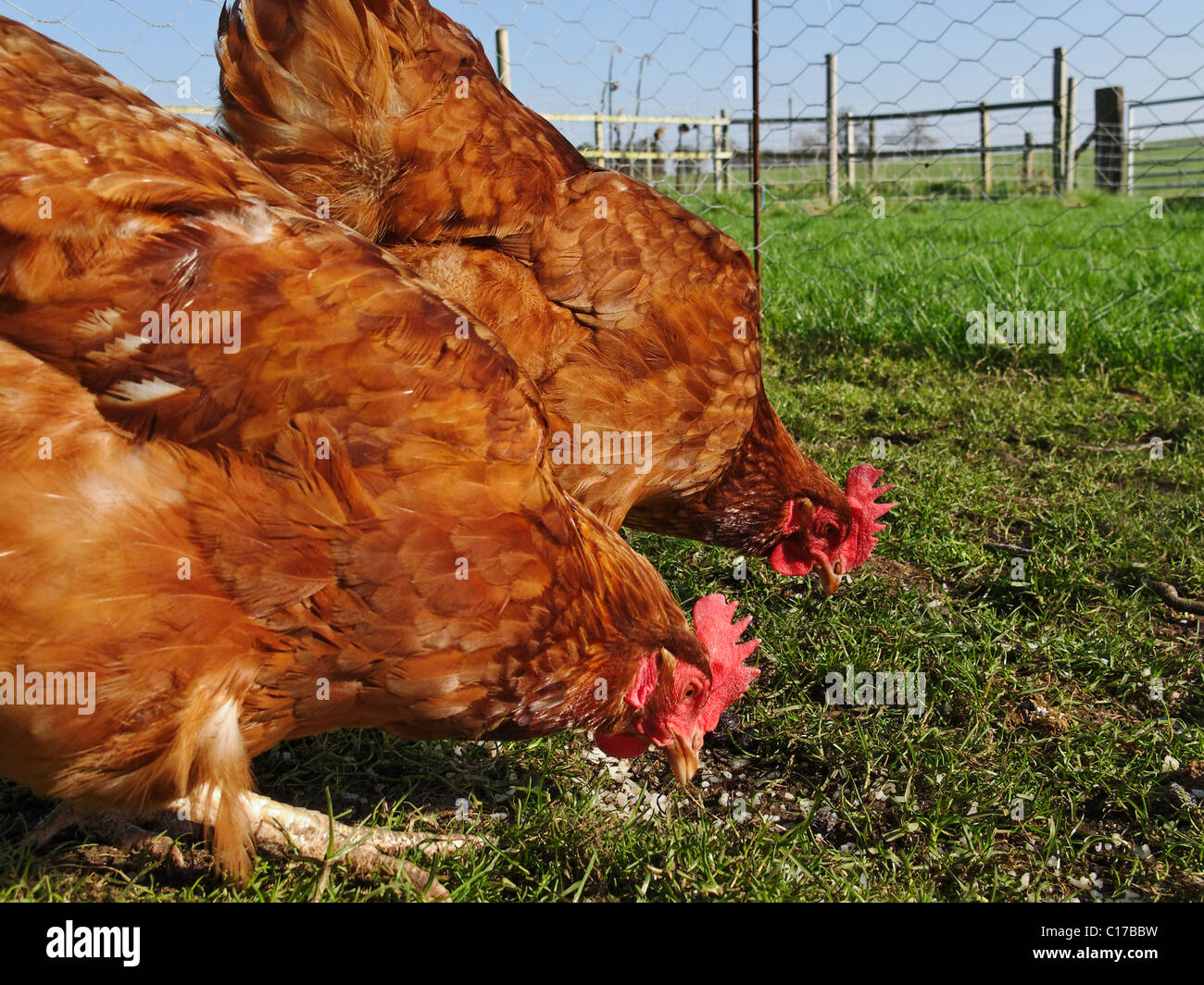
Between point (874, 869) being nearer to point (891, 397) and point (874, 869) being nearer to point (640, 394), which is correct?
point (640, 394)

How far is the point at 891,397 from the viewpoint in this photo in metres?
4.10

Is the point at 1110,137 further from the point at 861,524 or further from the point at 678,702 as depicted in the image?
the point at 678,702

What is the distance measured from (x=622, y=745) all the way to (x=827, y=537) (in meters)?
1.11

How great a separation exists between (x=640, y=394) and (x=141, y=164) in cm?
124

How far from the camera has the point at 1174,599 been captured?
2570 mm

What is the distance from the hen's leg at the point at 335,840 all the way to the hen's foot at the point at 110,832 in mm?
67

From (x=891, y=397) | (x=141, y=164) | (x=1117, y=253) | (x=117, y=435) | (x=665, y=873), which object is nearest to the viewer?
(x=117, y=435)

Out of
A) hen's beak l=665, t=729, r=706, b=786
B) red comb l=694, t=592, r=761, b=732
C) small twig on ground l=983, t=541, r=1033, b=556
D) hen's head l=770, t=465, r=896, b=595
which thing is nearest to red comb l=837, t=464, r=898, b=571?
hen's head l=770, t=465, r=896, b=595

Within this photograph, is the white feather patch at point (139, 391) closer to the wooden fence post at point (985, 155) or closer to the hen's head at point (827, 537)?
the hen's head at point (827, 537)

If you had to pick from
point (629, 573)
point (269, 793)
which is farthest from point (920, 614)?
point (269, 793)

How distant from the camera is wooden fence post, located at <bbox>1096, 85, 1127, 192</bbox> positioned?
9.61 meters

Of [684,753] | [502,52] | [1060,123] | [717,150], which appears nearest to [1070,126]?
[1060,123]

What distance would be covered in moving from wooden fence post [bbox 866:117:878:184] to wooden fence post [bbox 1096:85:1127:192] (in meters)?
2.17

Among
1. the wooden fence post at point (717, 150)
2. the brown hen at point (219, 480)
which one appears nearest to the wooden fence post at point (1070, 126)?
the wooden fence post at point (717, 150)
